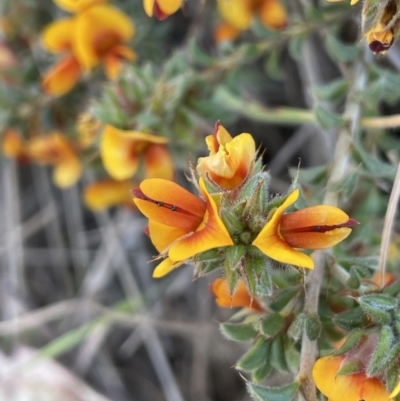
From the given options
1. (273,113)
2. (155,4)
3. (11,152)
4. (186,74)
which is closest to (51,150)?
(11,152)

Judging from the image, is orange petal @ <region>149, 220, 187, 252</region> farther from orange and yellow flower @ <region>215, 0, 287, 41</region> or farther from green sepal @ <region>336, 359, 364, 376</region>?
orange and yellow flower @ <region>215, 0, 287, 41</region>

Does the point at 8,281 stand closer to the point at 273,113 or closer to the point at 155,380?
the point at 155,380

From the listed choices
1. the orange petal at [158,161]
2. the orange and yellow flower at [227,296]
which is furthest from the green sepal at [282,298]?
the orange petal at [158,161]

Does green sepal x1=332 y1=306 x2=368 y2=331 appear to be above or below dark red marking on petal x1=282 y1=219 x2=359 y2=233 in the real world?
below

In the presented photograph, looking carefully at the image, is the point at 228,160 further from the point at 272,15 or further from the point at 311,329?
the point at 272,15

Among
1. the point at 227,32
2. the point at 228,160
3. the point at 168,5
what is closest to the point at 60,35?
the point at 227,32

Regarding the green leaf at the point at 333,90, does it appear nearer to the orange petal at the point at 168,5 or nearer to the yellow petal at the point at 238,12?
the yellow petal at the point at 238,12

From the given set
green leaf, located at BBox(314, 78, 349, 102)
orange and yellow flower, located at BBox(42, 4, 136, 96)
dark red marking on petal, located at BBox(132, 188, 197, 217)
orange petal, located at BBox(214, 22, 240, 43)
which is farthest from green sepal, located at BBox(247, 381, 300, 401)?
orange petal, located at BBox(214, 22, 240, 43)
